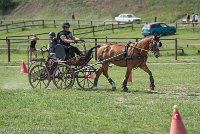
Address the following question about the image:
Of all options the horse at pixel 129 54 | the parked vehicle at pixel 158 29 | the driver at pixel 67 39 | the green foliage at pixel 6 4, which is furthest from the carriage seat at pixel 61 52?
the green foliage at pixel 6 4

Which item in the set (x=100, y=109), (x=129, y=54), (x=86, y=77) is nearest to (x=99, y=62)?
(x=86, y=77)

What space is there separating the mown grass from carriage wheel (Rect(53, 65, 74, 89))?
26.9 inches

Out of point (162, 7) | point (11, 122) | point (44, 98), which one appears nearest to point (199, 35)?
point (162, 7)

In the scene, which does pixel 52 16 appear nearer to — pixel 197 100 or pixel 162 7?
pixel 162 7

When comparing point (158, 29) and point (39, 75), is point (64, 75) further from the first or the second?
point (158, 29)

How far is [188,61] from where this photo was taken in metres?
28.9

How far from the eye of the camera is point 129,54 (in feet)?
53.2

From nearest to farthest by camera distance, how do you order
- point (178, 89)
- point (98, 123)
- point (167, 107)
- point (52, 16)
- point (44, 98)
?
point (98, 123)
point (167, 107)
point (44, 98)
point (178, 89)
point (52, 16)

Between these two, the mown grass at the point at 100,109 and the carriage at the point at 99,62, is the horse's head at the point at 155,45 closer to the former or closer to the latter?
the carriage at the point at 99,62

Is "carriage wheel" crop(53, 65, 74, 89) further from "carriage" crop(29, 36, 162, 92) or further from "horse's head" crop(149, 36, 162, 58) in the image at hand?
"horse's head" crop(149, 36, 162, 58)

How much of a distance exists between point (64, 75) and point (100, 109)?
454 centimetres

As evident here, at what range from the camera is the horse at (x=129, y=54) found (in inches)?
622

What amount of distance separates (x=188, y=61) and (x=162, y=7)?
42756 millimetres

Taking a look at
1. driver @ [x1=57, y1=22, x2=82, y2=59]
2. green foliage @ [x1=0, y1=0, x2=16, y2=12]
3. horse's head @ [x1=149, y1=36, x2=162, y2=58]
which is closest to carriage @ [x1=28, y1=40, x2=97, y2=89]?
driver @ [x1=57, y1=22, x2=82, y2=59]
